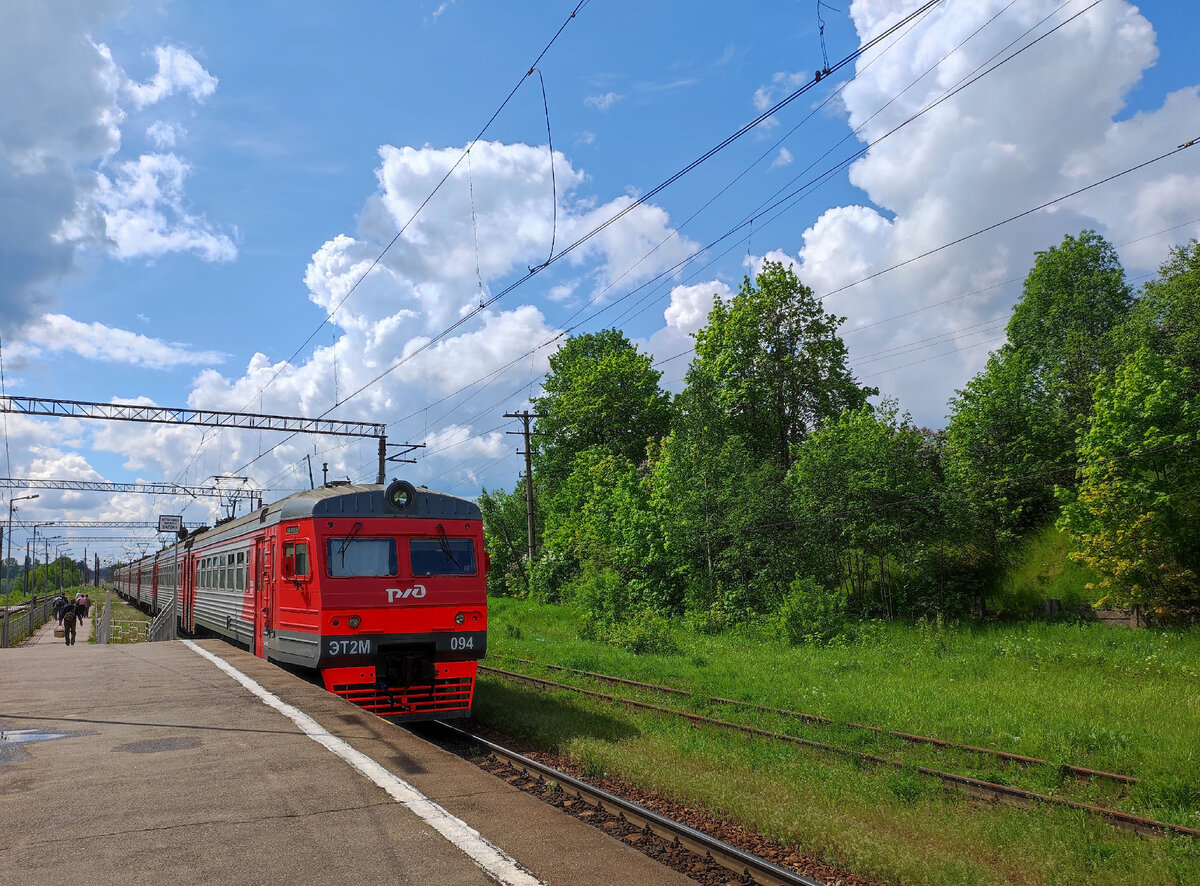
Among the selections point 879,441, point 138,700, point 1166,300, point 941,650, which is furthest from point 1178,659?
point 1166,300

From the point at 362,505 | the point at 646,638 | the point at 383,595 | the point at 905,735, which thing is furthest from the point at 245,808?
the point at 646,638

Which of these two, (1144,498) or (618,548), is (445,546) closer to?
(1144,498)

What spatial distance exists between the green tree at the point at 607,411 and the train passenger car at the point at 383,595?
3102 centimetres

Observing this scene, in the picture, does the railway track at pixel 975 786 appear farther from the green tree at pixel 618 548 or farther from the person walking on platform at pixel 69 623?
the person walking on platform at pixel 69 623

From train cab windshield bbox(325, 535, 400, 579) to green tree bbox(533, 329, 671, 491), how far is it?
31.7 meters

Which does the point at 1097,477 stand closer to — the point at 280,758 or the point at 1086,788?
the point at 1086,788

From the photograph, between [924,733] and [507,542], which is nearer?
[924,733]

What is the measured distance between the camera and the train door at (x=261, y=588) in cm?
1288

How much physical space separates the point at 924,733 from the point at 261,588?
35.3 feet

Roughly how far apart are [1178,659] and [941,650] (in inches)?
193

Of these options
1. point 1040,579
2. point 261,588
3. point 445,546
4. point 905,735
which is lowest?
point 905,735

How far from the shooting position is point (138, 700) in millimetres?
11086

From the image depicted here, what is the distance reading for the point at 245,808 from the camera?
634 centimetres

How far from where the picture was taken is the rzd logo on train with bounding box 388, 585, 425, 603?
36.7ft
